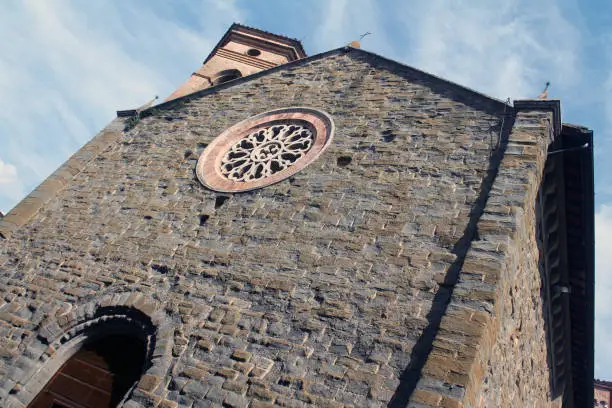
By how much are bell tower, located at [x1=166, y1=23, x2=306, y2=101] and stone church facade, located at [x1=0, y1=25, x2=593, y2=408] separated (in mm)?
4973

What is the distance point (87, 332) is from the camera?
20.8 feet

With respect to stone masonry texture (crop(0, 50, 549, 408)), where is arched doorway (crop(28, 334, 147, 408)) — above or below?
below

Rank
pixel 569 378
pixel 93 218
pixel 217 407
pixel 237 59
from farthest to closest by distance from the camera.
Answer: pixel 237 59
pixel 569 378
pixel 93 218
pixel 217 407

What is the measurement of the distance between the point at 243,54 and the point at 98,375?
12.0 metres

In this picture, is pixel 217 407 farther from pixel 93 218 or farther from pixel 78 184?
pixel 78 184

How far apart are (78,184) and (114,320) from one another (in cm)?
402

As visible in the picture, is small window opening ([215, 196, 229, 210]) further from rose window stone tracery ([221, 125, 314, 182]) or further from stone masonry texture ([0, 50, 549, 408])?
rose window stone tracery ([221, 125, 314, 182])

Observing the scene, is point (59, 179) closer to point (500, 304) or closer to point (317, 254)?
point (317, 254)

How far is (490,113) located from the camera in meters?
7.38

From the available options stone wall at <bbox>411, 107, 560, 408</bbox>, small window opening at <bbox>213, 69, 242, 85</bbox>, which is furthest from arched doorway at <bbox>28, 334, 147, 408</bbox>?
small window opening at <bbox>213, 69, 242, 85</bbox>

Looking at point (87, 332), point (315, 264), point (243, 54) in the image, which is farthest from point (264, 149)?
point (243, 54)

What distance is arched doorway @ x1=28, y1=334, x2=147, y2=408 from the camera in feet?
19.1

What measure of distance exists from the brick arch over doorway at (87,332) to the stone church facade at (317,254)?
25 millimetres

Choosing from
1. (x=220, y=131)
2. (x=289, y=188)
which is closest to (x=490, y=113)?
(x=289, y=188)
